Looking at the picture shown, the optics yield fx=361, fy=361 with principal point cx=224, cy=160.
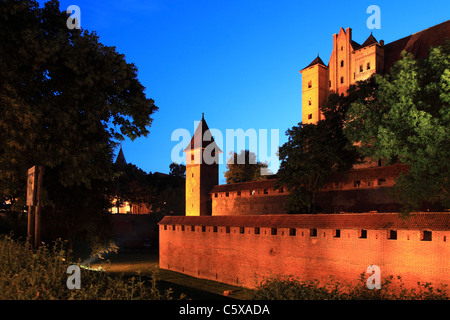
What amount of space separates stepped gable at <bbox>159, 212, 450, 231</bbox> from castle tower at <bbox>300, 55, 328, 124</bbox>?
2103 cm

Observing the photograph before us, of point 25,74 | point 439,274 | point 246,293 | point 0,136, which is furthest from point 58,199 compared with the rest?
point 439,274

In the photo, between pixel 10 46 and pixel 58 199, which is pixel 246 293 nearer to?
pixel 58 199

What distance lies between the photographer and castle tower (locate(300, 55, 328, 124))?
1636 inches

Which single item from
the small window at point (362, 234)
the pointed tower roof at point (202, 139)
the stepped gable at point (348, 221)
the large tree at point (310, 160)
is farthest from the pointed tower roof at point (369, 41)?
the small window at point (362, 234)

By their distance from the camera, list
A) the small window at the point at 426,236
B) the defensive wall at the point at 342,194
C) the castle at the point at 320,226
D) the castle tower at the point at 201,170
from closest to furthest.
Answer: the small window at the point at 426,236 → the castle at the point at 320,226 → the defensive wall at the point at 342,194 → the castle tower at the point at 201,170

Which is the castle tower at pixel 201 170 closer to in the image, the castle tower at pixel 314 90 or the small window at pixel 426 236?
the castle tower at pixel 314 90

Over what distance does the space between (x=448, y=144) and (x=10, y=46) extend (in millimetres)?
15466

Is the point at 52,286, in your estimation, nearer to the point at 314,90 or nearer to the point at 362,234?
the point at 362,234

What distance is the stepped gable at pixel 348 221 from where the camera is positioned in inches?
587

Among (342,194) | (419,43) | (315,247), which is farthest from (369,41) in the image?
(315,247)

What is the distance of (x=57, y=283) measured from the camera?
547 cm

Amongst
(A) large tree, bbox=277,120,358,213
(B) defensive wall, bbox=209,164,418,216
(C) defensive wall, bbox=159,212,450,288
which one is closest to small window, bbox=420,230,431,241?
(C) defensive wall, bbox=159,212,450,288

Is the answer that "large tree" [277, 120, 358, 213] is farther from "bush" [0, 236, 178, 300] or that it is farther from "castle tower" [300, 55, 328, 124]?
"bush" [0, 236, 178, 300]

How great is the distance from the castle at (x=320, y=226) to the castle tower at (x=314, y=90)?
12 centimetres
